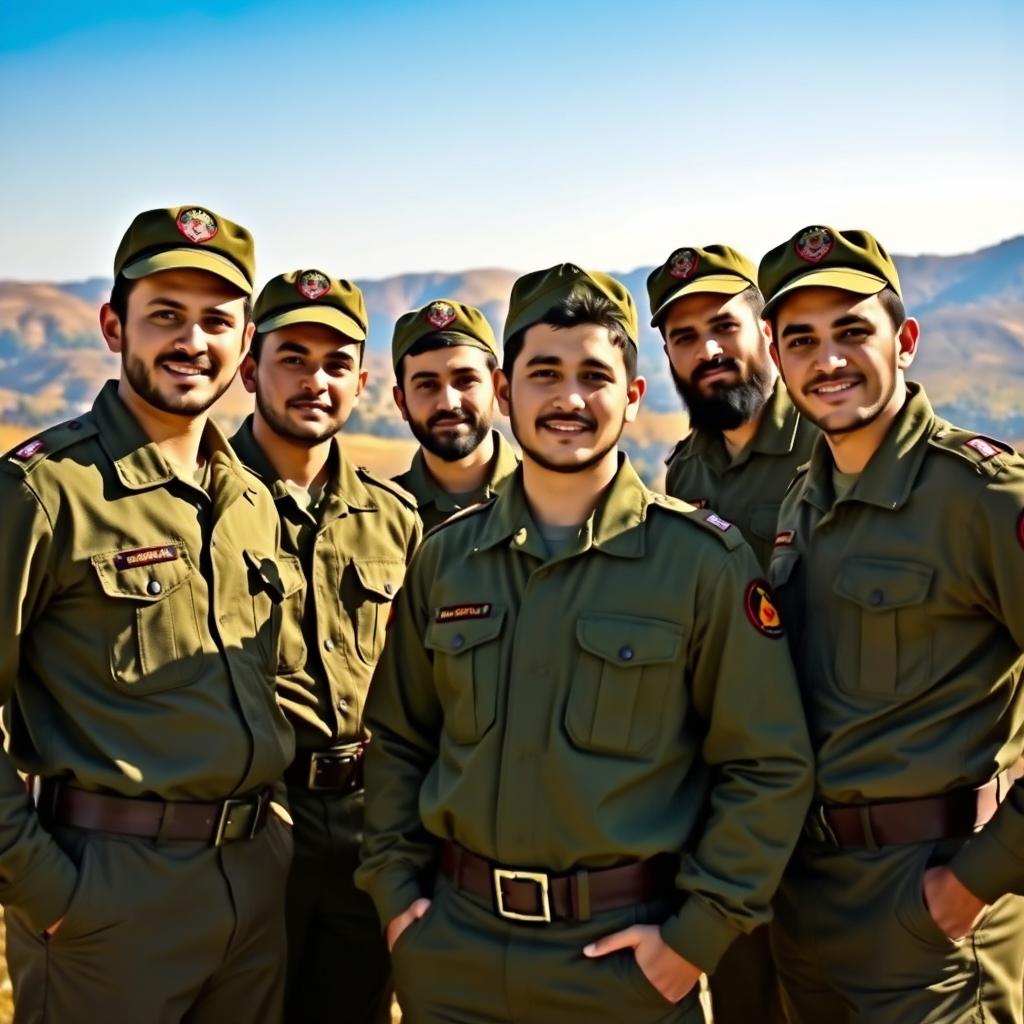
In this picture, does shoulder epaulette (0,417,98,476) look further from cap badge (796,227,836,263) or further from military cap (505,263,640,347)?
cap badge (796,227,836,263)

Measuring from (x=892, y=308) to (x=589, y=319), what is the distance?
2.86 ft

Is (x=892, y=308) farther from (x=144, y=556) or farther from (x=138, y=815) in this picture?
(x=138, y=815)

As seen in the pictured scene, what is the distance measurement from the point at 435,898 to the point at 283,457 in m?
1.77

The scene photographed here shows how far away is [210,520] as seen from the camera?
3420 millimetres

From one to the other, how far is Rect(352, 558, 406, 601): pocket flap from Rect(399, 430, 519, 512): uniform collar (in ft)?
2.63

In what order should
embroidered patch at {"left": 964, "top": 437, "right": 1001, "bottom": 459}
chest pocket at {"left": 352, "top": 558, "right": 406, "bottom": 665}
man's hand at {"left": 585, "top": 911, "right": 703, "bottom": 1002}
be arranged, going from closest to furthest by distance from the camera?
man's hand at {"left": 585, "top": 911, "right": 703, "bottom": 1002} < embroidered patch at {"left": 964, "top": 437, "right": 1001, "bottom": 459} < chest pocket at {"left": 352, "top": 558, "right": 406, "bottom": 665}

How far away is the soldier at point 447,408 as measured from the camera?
5.07m

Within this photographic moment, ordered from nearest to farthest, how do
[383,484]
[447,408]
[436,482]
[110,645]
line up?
[110,645] → [383,484] → [447,408] → [436,482]

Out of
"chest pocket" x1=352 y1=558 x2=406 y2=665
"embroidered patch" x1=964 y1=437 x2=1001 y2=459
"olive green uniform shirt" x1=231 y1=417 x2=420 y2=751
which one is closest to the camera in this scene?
"embroidered patch" x1=964 y1=437 x2=1001 y2=459

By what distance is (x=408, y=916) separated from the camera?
122 inches

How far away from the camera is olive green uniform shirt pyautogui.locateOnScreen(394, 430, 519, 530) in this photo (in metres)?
5.08

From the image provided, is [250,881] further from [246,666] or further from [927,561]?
[927,561]

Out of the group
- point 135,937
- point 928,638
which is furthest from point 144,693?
point 928,638

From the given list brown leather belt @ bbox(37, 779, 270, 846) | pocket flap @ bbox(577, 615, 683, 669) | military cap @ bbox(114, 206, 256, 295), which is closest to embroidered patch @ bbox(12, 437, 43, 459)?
military cap @ bbox(114, 206, 256, 295)
